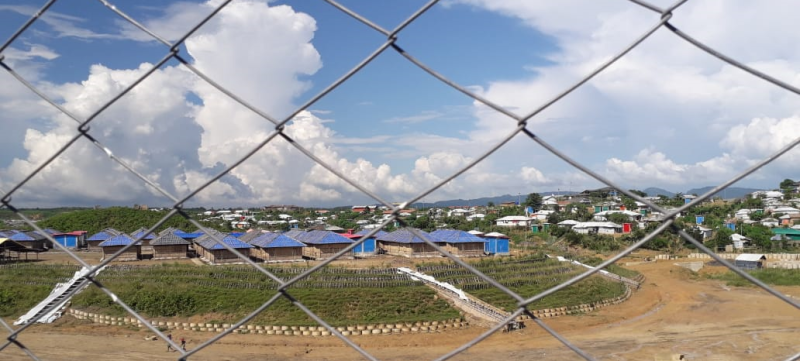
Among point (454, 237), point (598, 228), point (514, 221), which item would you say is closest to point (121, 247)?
point (454, 237)

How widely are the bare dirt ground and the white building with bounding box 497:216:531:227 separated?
24066 mm

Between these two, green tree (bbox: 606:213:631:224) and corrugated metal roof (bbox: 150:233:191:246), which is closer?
corrugated metal roof (bbox: 150:233:191:246)

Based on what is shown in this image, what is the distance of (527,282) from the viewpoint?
59.4ft

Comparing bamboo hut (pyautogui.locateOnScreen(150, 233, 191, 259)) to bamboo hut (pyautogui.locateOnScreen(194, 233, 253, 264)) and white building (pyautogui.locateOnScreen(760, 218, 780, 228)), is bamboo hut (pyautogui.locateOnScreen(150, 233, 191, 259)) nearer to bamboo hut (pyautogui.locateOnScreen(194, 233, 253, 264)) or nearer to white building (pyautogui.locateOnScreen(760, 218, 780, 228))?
bamboo hut (pyautogui.locateOnScreen(194, 233, 253, 264))

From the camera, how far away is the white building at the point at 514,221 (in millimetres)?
40831

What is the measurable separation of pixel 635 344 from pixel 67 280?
17165 mm

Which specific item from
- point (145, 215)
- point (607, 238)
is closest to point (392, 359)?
point (607, 238)

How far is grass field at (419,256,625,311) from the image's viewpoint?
16.5m

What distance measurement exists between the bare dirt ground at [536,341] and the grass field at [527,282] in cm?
100

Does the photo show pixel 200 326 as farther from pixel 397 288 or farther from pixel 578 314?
pixel 578 314

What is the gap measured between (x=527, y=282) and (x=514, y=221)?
2386cm

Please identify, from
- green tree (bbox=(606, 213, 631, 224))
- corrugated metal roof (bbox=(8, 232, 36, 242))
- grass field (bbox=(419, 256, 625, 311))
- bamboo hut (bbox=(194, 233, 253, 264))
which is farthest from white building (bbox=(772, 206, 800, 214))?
corrugated metal roof (bbox=(8, 232, 36, 242))

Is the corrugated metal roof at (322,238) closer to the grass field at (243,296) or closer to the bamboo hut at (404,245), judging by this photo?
the bamboo hut at (404,245)

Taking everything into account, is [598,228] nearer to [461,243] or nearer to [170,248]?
[461,243]
